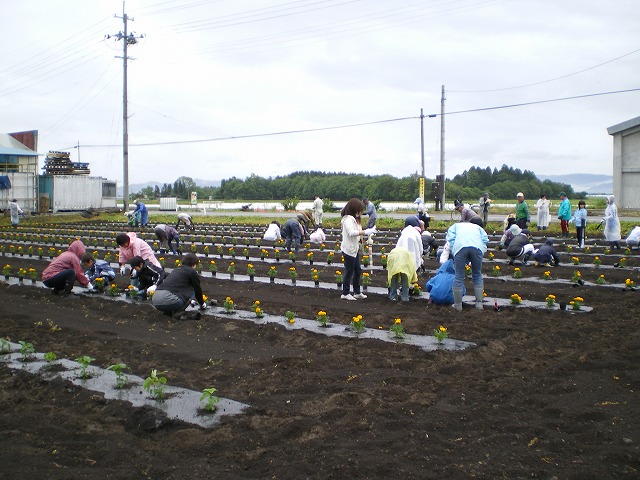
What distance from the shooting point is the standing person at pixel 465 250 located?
31.6 feet

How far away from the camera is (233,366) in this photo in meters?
7.10

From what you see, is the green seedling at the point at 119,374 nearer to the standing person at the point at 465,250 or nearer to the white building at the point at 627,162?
the standing person at the point at 465,250

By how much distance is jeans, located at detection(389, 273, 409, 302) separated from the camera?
10867 mm

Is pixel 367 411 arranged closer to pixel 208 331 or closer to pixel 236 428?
pixel 236 428

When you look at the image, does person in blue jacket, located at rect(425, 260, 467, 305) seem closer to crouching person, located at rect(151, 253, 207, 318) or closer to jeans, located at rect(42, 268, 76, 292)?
crouching person, located at rect(151, 253, 207, 318)


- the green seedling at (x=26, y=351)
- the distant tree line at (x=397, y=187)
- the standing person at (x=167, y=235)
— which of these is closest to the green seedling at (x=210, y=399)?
the green seedling at (x=26, y=351)

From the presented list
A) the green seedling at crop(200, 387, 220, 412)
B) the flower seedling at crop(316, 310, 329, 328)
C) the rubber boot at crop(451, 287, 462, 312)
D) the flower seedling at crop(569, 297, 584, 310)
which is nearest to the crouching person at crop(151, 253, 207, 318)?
the flower seedling at crop(316, 310, 329, 328)

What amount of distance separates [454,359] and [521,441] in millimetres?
2409

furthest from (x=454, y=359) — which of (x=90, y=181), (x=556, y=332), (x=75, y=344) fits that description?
(x=90, y=181)

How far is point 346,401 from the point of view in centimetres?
579

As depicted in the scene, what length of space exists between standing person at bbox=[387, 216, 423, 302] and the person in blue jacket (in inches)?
19.2

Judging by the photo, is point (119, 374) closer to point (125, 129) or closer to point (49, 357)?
point (49, 357)

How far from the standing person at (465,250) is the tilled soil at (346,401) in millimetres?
443

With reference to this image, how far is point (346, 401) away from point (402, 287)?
5.39 m
